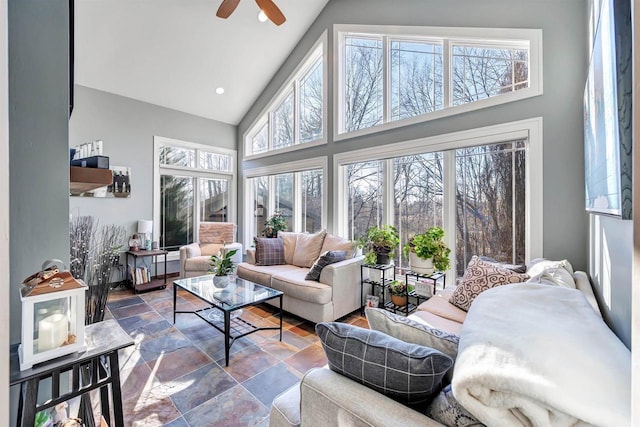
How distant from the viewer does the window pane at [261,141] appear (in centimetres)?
533

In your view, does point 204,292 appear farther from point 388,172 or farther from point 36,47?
point 388,172

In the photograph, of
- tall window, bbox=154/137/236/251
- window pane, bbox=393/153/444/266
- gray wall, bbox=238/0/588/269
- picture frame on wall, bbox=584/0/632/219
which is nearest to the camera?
picture frame on wall, bbox=584/0/632/219

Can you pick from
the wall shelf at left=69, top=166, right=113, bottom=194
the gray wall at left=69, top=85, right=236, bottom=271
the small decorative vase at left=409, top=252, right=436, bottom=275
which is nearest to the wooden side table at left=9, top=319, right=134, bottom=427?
the wall shelf at left=69, top=166, right=113, bottom=194

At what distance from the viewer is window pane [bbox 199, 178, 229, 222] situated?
17.5ft

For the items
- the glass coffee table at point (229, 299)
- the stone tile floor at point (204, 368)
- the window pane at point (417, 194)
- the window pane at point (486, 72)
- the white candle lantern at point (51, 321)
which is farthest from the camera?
the window pane at point (417, 194)

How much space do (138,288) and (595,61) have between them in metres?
5.15

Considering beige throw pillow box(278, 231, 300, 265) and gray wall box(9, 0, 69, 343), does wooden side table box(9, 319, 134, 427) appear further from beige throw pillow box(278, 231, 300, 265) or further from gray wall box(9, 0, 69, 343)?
beige throw pillow box(278, 231, 300, 265)

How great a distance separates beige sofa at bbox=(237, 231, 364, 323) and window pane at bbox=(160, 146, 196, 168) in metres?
2.44

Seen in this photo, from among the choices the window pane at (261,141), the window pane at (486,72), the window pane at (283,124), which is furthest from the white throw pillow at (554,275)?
the window pane at (261,141)

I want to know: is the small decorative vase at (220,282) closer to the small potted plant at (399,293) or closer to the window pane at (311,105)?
the small potted plant at (399,293)

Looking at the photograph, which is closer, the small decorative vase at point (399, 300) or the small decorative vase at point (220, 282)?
the small decorative vase at point (220, 282)

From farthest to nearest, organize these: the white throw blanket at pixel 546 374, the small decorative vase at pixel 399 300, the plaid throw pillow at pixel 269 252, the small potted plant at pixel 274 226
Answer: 1. the small potted plant at pixel 274 226
2. the plaid throw pillow at pixel 269 252
3. the small decorative vase at pixel 399 300
4. the white throw blanket at pixel 546 374

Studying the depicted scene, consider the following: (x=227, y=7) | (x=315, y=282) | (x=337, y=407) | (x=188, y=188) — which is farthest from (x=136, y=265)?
(x=337, y=407)

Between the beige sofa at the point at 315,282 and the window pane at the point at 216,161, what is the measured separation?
2451 mm
